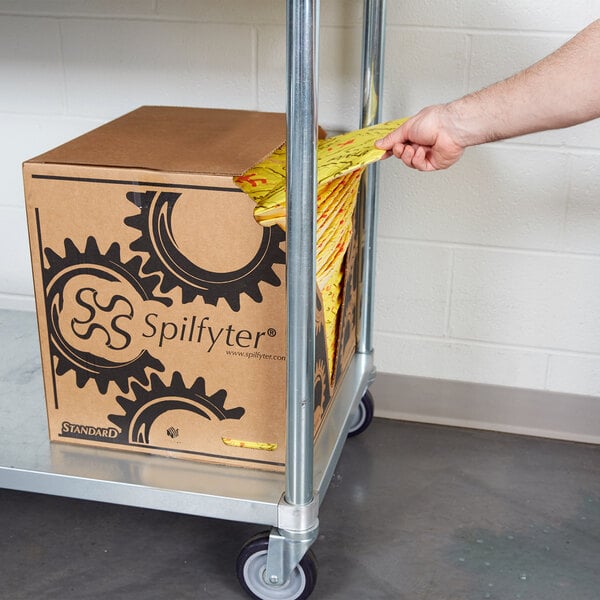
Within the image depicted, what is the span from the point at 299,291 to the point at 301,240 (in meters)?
0.07

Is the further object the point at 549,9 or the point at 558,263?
the point at 558,263

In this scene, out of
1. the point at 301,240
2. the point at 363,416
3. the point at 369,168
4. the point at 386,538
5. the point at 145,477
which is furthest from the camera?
the point at 363,416

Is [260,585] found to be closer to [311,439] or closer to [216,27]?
[311,439]

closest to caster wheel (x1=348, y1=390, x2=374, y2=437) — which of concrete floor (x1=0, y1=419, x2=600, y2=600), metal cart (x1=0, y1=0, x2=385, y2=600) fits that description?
concrete floor (x1=0, y1=419, x2=600, y2=600)

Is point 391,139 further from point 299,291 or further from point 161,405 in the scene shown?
point 161,405

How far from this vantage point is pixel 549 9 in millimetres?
1537

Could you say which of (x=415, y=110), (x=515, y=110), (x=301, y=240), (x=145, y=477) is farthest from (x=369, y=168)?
(x=145, y=477)

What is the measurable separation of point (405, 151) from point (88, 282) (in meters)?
0.49

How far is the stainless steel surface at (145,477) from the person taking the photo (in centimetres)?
124

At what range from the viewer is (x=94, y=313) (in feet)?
4.19

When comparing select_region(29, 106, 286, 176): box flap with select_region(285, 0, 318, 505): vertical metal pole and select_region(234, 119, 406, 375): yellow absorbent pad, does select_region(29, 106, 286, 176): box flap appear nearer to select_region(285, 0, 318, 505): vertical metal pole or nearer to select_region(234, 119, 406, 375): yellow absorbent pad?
select_region(234, 119, 406, 375): yellow absorbent pad

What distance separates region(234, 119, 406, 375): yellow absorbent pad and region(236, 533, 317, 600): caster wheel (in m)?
0.32

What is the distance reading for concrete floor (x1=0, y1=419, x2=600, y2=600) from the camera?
52.6 inches

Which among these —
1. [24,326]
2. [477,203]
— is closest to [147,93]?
[24,326]
